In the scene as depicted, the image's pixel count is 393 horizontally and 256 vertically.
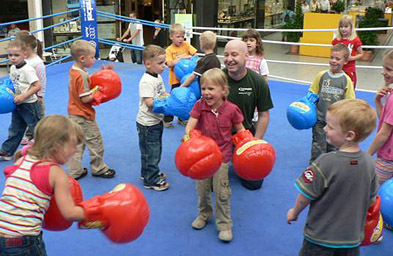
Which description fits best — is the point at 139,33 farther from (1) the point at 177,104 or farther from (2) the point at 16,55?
(1) the point at 177,104

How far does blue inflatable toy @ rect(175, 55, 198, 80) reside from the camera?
16.5 feet

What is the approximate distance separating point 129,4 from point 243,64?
11.6 m

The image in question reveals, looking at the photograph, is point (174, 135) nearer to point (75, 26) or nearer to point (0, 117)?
point (0, 117)

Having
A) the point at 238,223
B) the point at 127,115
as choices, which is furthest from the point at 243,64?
the point at 127,115

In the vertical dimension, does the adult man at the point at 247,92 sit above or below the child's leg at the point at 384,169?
above

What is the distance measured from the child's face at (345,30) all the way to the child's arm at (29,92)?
3692 millimetres

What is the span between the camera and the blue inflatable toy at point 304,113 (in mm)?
3916

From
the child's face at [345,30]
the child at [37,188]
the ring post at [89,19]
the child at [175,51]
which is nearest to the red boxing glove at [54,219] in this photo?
the child at [37,188]

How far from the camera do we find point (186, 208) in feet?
11.5

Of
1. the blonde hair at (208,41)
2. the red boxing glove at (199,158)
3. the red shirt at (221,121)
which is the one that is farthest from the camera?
the blonde hair at (208,41)

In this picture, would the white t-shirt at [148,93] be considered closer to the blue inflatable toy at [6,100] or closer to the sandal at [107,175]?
the sandal at [107,175]

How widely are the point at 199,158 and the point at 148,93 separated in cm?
113

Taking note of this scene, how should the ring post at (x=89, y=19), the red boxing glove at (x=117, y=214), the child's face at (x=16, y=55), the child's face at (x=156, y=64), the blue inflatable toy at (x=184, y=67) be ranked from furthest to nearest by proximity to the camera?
the ring post at (x=89, y=19)
the blue inflatable toy at (x=184, y=67)
the child's face at (x=16, y=55)
the child's face at (x=156, y=64)
the red boxing glove at (x=117, y=214)

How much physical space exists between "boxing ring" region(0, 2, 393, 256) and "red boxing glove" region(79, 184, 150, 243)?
832 millimetres
